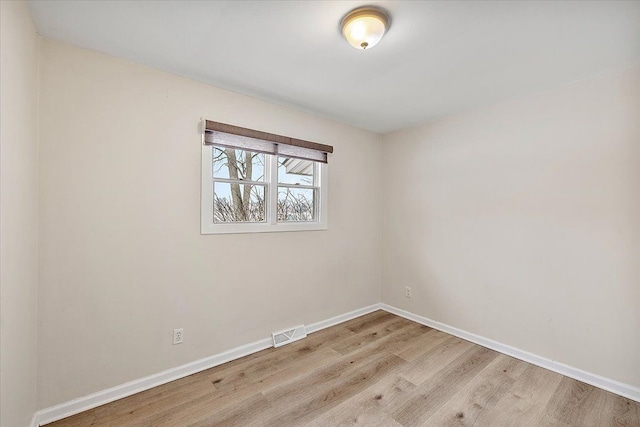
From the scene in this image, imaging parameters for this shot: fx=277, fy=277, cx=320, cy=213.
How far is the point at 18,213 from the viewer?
4.68 ft

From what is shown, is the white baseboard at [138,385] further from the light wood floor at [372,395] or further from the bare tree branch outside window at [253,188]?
the bare tree branch outside window at [253,188]

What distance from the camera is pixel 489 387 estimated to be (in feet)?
6.98

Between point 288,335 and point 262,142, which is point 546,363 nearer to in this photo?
point 288,335

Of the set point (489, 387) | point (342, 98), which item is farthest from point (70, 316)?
point (489, 387)

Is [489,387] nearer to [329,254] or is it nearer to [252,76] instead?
[329,254]

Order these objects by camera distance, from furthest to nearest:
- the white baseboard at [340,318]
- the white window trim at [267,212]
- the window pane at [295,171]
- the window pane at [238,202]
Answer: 1. the white baseboard at [340,318]
2. the window pane at [295,171]
3. the window pane at [238,202]
4. the white window trim at [267,212]

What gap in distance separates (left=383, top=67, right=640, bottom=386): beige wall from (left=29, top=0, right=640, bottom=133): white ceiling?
0.34 meters

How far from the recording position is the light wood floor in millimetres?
1799

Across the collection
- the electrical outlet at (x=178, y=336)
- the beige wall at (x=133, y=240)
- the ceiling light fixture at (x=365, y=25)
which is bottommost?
the electrical outlet at (x=178, y=336)

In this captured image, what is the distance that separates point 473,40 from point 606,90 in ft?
4.30

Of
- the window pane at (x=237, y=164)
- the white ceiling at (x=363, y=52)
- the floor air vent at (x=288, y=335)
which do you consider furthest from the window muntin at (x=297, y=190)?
the floor air vent at (x=288, y=335)

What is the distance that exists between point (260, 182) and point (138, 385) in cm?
189

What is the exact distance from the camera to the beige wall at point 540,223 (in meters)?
2.08

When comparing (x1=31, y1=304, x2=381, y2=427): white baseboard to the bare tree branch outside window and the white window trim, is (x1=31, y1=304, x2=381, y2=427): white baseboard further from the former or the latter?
the bare tree branch outside window
